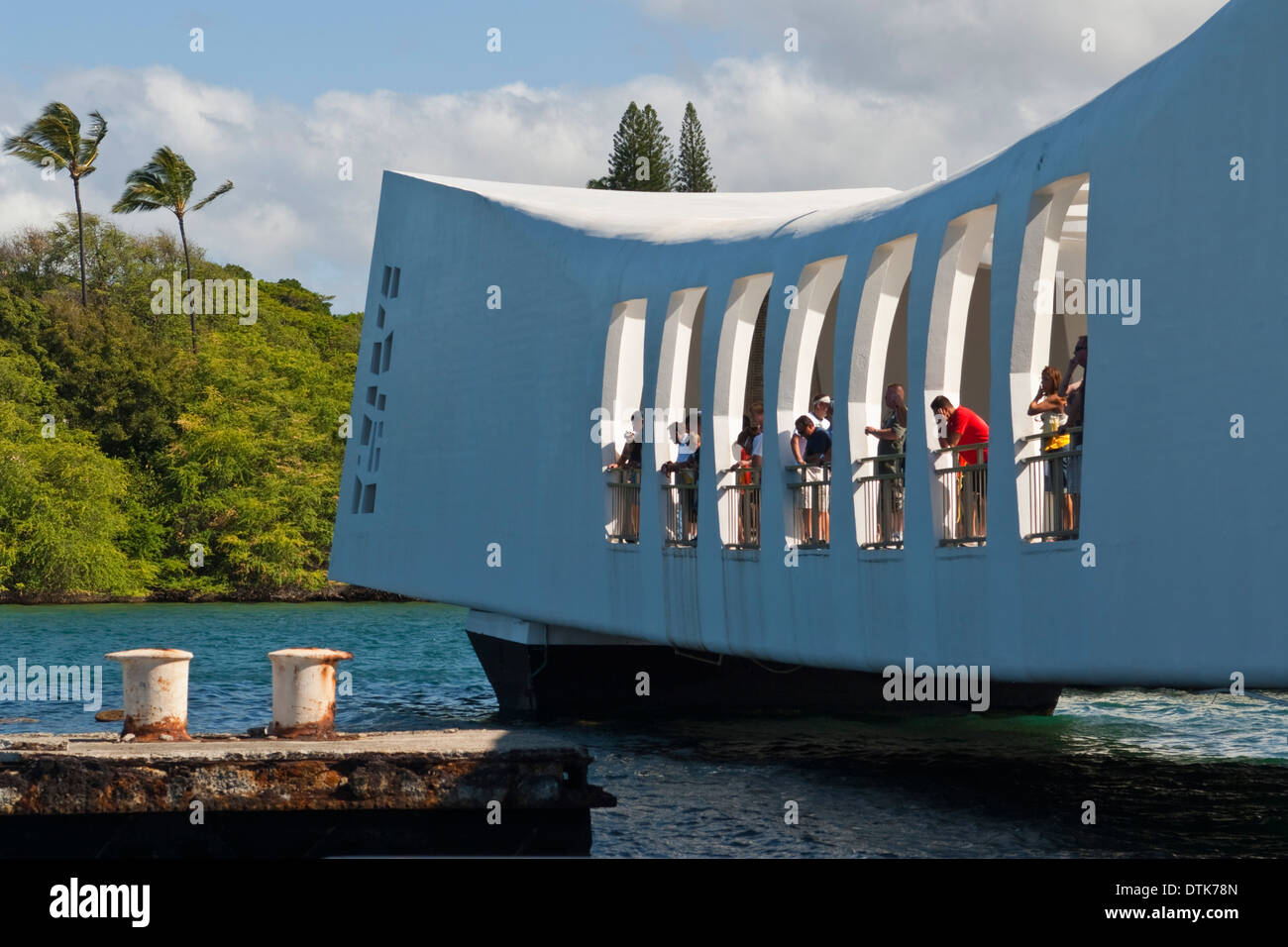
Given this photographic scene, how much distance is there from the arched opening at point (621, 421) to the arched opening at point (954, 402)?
6.39 m

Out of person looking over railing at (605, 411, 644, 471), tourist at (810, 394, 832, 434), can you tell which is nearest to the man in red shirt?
tourist at (810, 394, 832, 434)

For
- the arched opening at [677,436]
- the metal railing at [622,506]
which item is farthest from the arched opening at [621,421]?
the arched opening at [677,436]

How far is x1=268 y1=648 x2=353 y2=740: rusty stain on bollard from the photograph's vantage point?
515 inches

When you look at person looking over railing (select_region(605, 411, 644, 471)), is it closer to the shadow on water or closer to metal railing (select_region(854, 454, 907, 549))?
the shadow on water

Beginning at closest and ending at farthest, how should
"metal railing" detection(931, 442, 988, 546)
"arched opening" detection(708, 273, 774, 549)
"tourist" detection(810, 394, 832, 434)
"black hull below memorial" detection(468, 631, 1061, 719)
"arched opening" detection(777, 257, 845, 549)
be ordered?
"metal railing" detection(931, 442, 988, 546) → "arched opening" detection(777, 257, 845, 549) → "tourist" detection(810, 394, 832, 434) → "arched opening" detection(708, 273, 774, 549) → "black hull below memorial" detection(468, 631, 1061, 719)

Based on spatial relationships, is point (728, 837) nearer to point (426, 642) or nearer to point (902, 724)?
point (902, 724)

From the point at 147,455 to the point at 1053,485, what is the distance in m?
61.5

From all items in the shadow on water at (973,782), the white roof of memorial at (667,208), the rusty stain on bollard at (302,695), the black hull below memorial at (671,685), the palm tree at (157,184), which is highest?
the palm tree at (157,184)

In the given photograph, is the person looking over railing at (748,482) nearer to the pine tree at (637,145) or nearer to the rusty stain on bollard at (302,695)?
the rusty stain on bollard at (302,695)

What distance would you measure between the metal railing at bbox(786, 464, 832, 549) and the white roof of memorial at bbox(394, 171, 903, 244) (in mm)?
2672

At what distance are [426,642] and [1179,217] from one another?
37201 millimetres

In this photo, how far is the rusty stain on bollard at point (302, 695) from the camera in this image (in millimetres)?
13070

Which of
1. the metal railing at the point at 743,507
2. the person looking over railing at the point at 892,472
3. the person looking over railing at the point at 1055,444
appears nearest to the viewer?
the person looking over railing at the point at 1055,444
